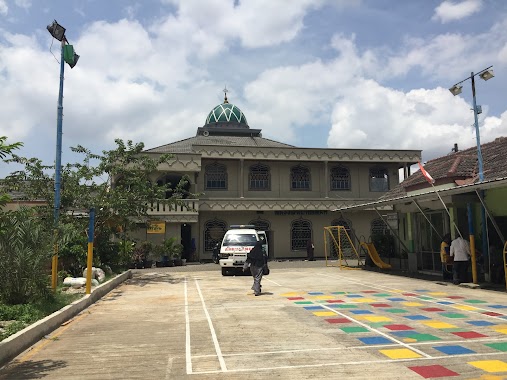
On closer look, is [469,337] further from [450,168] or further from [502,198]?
[450,168]

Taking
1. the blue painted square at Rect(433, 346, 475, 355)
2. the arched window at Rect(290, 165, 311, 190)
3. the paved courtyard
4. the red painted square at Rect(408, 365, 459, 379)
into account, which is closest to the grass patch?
the paved courtyard

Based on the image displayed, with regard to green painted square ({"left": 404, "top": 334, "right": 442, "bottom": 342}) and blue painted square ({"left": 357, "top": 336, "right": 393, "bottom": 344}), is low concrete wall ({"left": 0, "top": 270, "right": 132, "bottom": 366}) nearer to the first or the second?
blue painted square ({"left": 357, "top": 336, "right": 393, "bottom": 344})

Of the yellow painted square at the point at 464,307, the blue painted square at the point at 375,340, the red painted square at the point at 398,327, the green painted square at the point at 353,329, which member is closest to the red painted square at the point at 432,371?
the blue painted square at the point at 375,340

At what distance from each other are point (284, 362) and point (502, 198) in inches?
503

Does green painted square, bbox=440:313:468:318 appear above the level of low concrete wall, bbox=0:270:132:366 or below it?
below

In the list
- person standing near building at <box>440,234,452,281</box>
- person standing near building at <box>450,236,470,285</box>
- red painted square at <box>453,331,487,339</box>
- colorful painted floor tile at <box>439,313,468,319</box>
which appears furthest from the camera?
person standing near building at <box>440,234,452,281</box>

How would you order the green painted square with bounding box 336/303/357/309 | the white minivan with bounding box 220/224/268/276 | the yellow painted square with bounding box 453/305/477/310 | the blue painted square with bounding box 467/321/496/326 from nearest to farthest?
the blue painted square with bounding box 467/321/496/326
the yellow painted square with bounding box 453/305/477/310
the green painted square with bounding box 336/303/357/309
the white minivan with bounding box 220/224/268/276

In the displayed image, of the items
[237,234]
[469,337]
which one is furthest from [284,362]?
[237,234]

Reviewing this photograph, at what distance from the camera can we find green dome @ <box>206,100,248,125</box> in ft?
134

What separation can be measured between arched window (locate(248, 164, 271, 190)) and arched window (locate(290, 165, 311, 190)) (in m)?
1.89

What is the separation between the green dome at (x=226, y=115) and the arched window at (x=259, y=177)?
940 cm

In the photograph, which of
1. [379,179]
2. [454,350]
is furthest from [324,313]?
[379,179]

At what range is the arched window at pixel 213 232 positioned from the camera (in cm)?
3153

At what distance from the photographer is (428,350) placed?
645cm
